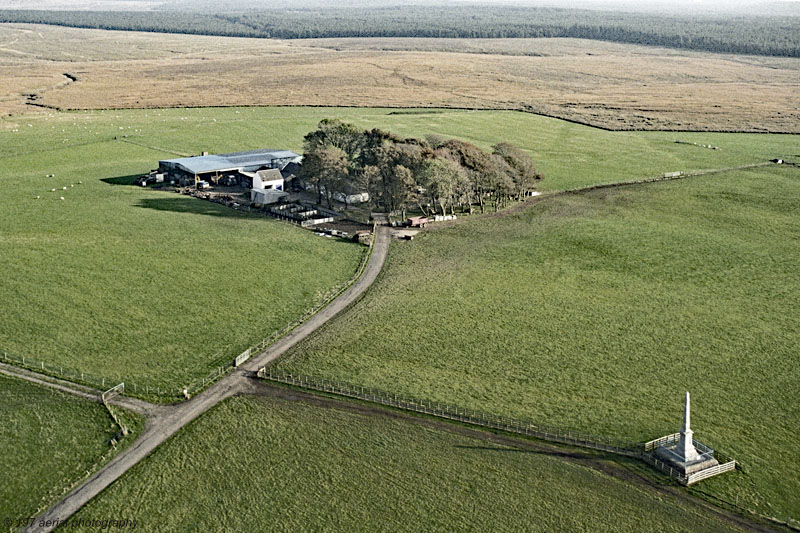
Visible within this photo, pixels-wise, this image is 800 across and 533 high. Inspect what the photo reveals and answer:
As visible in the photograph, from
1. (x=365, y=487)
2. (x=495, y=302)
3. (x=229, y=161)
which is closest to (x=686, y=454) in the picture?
(x=365, y=487)

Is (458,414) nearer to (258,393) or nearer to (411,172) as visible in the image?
(258,393)

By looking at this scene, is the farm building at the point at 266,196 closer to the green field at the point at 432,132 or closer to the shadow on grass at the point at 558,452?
the green field at the point at 432,132

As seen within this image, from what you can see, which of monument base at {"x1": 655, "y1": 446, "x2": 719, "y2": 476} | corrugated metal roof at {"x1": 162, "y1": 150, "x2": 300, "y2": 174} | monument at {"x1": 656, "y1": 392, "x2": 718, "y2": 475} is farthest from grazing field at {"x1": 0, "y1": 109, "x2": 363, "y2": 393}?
monument at {"x1": 656, "y1": 392, "x2": 718, "y2": 475}

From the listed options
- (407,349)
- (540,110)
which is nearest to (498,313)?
(407,349)

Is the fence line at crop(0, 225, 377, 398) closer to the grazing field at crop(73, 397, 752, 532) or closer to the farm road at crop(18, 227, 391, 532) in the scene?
the farm road at crop(18, 227, 391, 532)

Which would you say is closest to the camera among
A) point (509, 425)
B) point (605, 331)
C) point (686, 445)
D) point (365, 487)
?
point (365, 487)

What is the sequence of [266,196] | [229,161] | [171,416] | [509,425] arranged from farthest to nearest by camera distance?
1. [229,161]
2. [266,196]
3. [171,416]
4. [509,425]
